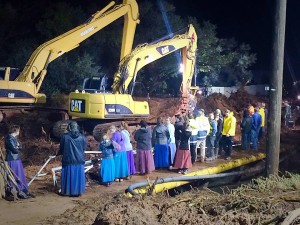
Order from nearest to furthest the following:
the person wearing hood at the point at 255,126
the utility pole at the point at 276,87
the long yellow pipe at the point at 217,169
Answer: the utility pole at the point at 276,87 → the long yellow pipe at the point at 217,169 → the person wearing hood at the point at 255,126

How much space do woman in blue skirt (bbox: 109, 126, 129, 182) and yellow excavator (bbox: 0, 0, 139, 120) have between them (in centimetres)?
591


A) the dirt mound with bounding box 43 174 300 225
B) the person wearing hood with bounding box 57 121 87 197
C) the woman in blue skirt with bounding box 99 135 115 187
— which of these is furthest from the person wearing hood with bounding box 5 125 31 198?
the dirt mound with bounding box 43 174 300 225

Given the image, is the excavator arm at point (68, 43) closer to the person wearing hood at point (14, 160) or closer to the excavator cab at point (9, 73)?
the excavator cab at point (9, 73)

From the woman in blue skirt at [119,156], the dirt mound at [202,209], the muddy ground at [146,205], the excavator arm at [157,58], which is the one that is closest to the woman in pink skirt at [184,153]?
the muddy ground at [146,205]

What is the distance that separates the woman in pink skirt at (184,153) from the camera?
12359 mm

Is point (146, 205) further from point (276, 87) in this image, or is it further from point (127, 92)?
point (127, 92)

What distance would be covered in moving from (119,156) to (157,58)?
254 inches

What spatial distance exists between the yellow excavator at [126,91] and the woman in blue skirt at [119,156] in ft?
11.7

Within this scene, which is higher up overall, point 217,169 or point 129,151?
point 129,151

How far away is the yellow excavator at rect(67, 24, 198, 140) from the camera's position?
48.5 feet

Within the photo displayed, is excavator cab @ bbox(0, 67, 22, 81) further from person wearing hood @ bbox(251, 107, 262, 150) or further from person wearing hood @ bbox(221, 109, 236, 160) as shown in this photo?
person wearing hood @ bbox(251, 107, 262, 150)

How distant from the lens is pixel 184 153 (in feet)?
40.6

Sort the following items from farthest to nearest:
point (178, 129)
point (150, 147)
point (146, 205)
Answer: point (178, 129) < point (150, 147) < point (146, 205)

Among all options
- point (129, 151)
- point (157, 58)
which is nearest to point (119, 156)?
point (129, 151)
